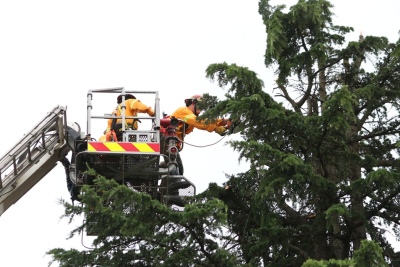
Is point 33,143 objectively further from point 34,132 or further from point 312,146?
point 312,146

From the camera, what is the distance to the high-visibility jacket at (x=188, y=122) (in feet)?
52.8

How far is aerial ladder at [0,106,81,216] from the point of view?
15.1 m

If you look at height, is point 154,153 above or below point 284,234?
above

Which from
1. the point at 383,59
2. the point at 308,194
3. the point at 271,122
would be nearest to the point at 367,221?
the point at 308,194

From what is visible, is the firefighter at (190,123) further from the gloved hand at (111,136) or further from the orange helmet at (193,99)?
the gloved hand at (111,136)

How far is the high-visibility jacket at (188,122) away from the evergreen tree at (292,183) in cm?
39

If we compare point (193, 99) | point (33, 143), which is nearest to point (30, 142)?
point (33, 143)

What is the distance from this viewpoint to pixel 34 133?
15.3 m

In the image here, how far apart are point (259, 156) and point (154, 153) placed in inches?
82.4

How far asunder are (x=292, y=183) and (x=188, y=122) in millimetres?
3127

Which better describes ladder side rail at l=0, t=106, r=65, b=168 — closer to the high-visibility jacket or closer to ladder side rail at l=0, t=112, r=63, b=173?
ladder side rail at l=0, t=112, r=63, b=173

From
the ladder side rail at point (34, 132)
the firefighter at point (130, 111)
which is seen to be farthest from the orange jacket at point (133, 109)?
the ladder side rail at point (34, 132)

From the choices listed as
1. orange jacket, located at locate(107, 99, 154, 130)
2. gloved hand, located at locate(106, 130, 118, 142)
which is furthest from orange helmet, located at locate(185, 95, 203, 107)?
gloved hand, located at locate(106, 130, 118, 142)

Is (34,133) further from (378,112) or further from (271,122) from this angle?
(378,112)
